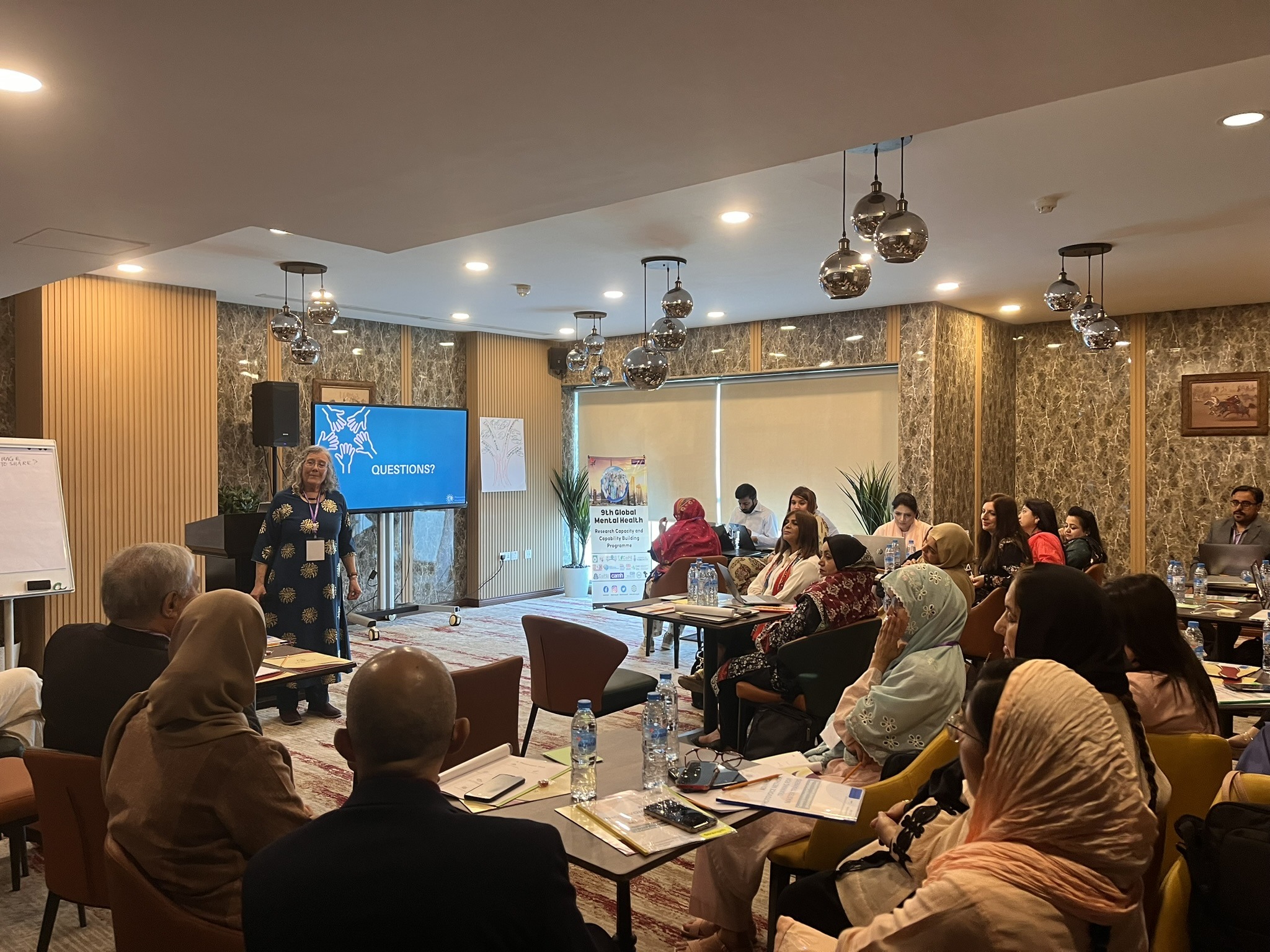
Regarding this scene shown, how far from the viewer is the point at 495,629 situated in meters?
9.05

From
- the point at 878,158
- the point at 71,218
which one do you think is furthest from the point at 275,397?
the point at 878,158

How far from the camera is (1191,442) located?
919 cm

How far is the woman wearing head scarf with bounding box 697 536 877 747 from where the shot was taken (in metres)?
4.34

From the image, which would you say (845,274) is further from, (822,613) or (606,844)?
(606,844)

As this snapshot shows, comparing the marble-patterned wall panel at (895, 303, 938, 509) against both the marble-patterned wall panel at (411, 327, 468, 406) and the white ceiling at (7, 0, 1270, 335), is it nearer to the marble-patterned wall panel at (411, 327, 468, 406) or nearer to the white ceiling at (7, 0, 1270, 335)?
the white ceiling at (7, 0, 1270, 335)

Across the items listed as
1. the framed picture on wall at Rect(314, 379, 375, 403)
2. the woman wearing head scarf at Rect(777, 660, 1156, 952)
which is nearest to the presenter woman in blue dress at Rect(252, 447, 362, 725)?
the framed picture on wall at Rect(314, 379, 375, 403)

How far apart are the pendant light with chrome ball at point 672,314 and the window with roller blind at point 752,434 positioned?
325 centimetres

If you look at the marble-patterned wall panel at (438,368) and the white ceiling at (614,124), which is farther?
the marble-patterned wall panel at (438,368)

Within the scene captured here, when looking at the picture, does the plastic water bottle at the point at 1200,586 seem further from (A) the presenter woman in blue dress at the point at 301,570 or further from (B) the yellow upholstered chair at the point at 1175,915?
(A) the presenter woman in blue dress at the point at 301,570

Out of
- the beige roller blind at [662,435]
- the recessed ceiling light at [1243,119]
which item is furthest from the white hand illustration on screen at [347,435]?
the recessed ceiling light at [1243,119]

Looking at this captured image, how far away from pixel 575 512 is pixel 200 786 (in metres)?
9.67

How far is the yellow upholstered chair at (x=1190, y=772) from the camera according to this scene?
245 cm

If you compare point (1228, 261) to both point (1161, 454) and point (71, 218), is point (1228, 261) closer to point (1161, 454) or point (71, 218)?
point (1161, 454)

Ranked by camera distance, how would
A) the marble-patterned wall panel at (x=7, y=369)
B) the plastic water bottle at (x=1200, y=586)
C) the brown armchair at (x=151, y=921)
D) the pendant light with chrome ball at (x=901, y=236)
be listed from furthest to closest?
the marble-patterned wall panel at (x=7, y=369) → the plastic water bottle at (x=1200, y=586) → the pendant light with chrome ball at (x=901, y=236) → the brown armchair at (x=151, y=921)
